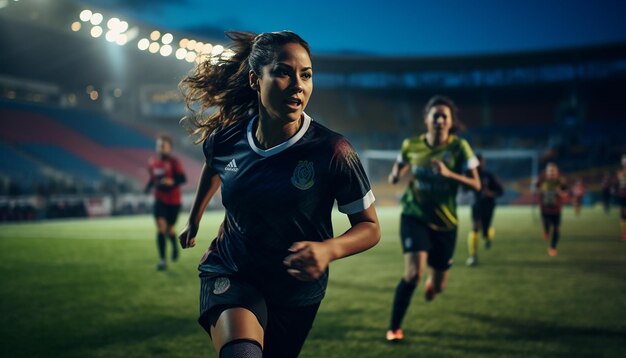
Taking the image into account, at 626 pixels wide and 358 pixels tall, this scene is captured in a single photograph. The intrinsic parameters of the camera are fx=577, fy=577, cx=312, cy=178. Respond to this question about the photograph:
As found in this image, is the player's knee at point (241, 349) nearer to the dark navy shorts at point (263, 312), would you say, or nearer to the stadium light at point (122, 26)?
the dark navy shorts at point (263, 312)

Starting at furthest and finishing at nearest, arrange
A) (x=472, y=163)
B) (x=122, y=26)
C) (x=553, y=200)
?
(x=122, y=26) → (x=553, y=200) → (x=472, y=163)

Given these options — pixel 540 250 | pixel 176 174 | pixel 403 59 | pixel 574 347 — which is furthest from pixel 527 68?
pixel 574 347

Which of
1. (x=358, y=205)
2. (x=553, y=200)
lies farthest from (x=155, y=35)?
(x=358, y=205)

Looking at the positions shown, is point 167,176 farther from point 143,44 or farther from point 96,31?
point 143,44

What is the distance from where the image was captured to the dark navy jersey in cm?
280

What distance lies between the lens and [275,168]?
2.83m

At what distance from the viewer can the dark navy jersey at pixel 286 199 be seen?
280 centimetres

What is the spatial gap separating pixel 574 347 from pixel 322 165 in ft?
12.9

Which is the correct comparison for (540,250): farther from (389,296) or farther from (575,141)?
(575,141)

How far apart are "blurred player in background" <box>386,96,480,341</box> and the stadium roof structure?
19477mm

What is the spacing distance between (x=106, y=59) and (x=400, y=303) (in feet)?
131

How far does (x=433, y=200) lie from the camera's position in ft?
20.2

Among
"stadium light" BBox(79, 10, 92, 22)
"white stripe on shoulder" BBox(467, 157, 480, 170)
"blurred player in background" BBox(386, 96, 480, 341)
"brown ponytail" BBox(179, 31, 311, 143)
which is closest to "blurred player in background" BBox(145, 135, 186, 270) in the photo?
"blurred player in background" BBox(386, 96, 480, 341)

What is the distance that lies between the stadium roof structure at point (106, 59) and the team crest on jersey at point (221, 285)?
2226cm
